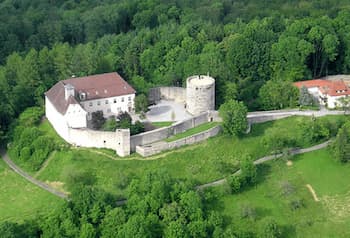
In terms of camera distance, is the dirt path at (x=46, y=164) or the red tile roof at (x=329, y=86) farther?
the red tile roof at (x=329, y=86)

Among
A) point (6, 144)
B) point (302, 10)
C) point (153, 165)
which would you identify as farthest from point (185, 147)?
point (302, 10)

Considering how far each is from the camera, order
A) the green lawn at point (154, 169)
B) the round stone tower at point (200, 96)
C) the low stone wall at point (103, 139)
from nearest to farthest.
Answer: the green lawn at point (154, 169), the low stone wall at point (103, 139), the round stone tower at point (200, 96)

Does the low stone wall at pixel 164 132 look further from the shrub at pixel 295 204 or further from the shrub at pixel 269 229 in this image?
the shrub at pixel 269 229

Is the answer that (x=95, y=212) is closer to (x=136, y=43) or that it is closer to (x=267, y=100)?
(x=267, y=100)

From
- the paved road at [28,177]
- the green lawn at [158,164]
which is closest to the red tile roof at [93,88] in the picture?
the green lawn at [158,164]

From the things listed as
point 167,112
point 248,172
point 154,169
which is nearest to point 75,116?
point 154,169

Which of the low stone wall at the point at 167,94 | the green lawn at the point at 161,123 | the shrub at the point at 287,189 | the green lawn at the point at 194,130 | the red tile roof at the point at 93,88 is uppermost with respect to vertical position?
the red tile roof at the point at 93,88
